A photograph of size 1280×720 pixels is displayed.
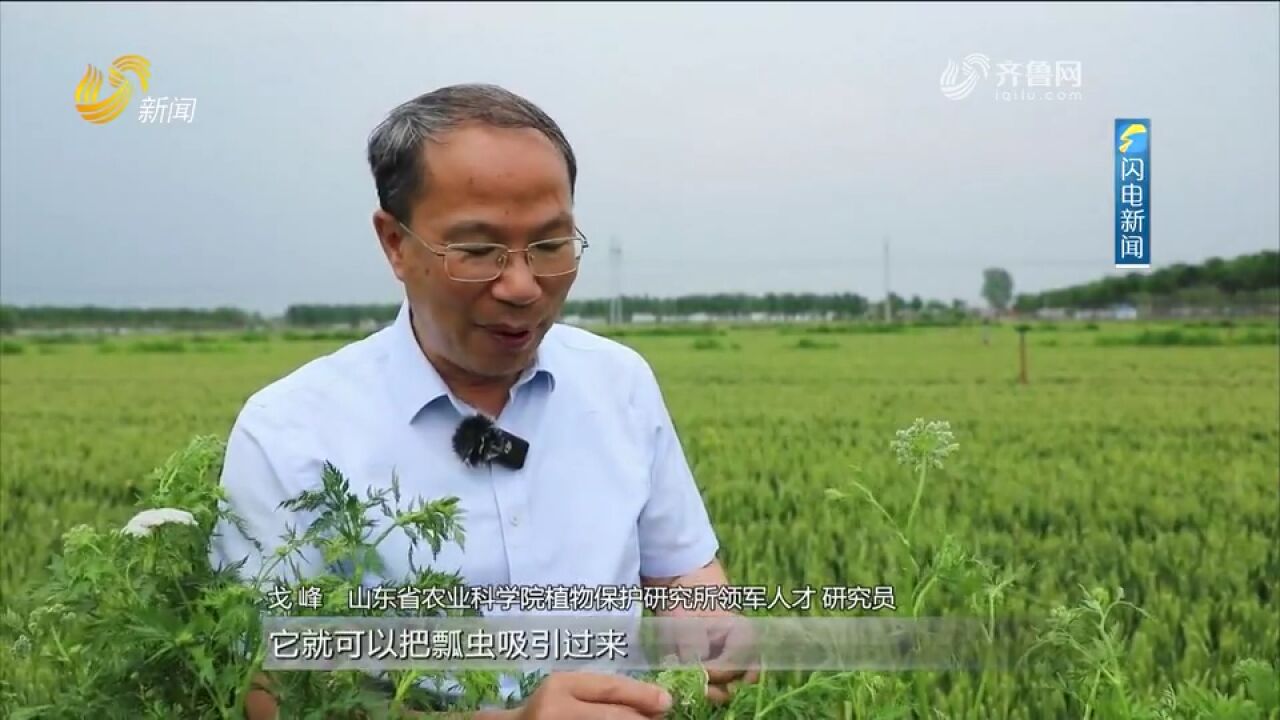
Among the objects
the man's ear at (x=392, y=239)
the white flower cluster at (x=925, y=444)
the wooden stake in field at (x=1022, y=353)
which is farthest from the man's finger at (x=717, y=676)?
the wooden stake in field at (x=1022, y=353)

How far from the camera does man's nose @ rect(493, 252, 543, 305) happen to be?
101 centimetres

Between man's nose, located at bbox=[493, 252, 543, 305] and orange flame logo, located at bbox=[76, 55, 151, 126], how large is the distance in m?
0.81

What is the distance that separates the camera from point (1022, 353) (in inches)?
124

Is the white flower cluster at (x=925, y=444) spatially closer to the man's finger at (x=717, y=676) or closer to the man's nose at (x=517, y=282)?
the man's finger at (x=717, y=676)

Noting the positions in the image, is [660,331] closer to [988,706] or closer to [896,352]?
[988,706]

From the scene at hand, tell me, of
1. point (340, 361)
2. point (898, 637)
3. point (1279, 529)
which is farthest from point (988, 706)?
point (1279, 529)

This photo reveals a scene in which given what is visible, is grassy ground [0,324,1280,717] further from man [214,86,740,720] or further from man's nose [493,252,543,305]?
man's nose [493,252,543,305]

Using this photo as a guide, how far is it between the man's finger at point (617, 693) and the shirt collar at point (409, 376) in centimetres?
36

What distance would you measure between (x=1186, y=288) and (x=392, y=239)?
2.22 metres

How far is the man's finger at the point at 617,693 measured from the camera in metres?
0.92

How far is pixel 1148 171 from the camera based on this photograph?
4.64 ft

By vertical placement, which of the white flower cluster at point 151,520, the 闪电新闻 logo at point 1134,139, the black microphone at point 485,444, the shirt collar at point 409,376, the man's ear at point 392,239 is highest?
the 闪电新闻 logo at point 1134,139

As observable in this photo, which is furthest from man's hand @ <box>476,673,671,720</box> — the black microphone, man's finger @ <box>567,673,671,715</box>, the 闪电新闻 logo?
the 闪电新闻 logo

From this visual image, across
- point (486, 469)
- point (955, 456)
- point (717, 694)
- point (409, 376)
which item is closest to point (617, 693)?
point (717, 694)
